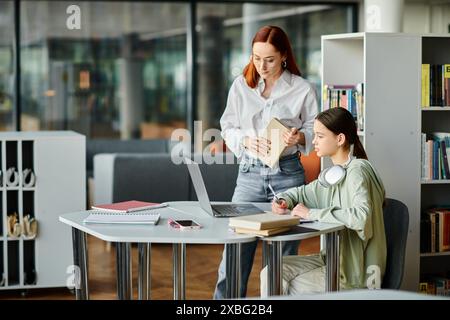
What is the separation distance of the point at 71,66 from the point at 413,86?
5375 millimetres

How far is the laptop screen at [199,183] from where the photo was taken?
354cm

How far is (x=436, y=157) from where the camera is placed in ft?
15.8

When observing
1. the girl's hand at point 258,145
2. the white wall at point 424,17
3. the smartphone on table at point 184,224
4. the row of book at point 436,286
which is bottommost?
the row of book at point 436,286

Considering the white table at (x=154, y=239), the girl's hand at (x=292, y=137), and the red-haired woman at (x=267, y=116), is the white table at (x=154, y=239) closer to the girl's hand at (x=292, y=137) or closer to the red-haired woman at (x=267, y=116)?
the red-haired woman at (x=267, y=116)

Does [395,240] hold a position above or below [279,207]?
below

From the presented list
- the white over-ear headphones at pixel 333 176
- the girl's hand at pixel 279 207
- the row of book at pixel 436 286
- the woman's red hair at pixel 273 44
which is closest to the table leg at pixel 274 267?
the girl's hand at pixel 279 207

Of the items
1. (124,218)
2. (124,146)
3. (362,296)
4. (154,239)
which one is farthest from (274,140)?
(124,146)

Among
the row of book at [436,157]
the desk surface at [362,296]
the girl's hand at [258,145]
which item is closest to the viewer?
the desk surface at [362,296]

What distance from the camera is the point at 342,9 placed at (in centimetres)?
970

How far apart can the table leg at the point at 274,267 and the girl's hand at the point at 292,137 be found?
0.75m

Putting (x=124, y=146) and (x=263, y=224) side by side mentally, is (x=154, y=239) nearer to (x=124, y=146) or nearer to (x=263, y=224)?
(x=263, y=224)

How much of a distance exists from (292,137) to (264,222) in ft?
2.75

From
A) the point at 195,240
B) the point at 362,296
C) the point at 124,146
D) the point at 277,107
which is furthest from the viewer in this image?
the point at 124,146

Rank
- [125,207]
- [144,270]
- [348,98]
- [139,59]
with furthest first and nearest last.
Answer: [139,59] < [348,98] < [144,270] < [125,207]
